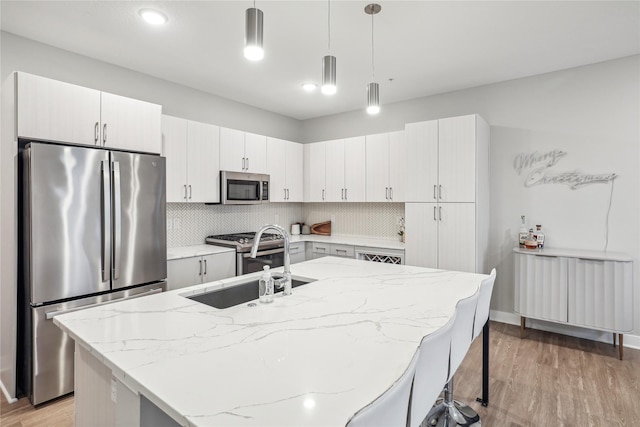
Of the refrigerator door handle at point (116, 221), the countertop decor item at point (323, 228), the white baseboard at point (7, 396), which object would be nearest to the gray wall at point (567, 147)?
the countertop decor item at point (323, 228)

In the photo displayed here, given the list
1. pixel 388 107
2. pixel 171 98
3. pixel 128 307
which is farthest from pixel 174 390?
pixel 388 107

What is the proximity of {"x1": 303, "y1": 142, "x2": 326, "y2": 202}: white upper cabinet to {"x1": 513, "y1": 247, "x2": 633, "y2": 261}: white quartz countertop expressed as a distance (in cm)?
256

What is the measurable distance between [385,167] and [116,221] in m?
3.02

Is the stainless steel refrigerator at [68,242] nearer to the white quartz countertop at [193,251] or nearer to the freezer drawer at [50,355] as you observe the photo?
the freezer drawer at [50,355]

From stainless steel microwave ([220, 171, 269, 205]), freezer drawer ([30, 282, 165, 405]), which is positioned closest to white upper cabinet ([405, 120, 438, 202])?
stainless steel microwave ([220, 171, 269, 205])

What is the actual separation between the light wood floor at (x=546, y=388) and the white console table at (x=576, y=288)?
10.4 inches

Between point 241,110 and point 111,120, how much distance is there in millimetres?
2050

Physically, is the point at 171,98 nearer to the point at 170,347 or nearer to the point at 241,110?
the point at 241,110

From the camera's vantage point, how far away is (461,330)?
4.96ft

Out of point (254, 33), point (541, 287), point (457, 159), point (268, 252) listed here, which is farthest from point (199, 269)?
point (541, 287)

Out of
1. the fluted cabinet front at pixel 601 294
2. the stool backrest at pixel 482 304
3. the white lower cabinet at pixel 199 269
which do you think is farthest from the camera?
the white lower cabinet at pixel 199 269

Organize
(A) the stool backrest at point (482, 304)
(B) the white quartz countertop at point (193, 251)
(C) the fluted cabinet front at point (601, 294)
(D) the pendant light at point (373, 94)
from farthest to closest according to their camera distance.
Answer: (B) the white quartz countertop at point (193, 251), (C) the fluted cabinet front at point (601, 294), (D) the pendant light at point (373, 94), (A) the stool backrest at point (482, 304)

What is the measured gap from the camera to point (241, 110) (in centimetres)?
457

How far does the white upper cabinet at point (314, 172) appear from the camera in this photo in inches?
191
